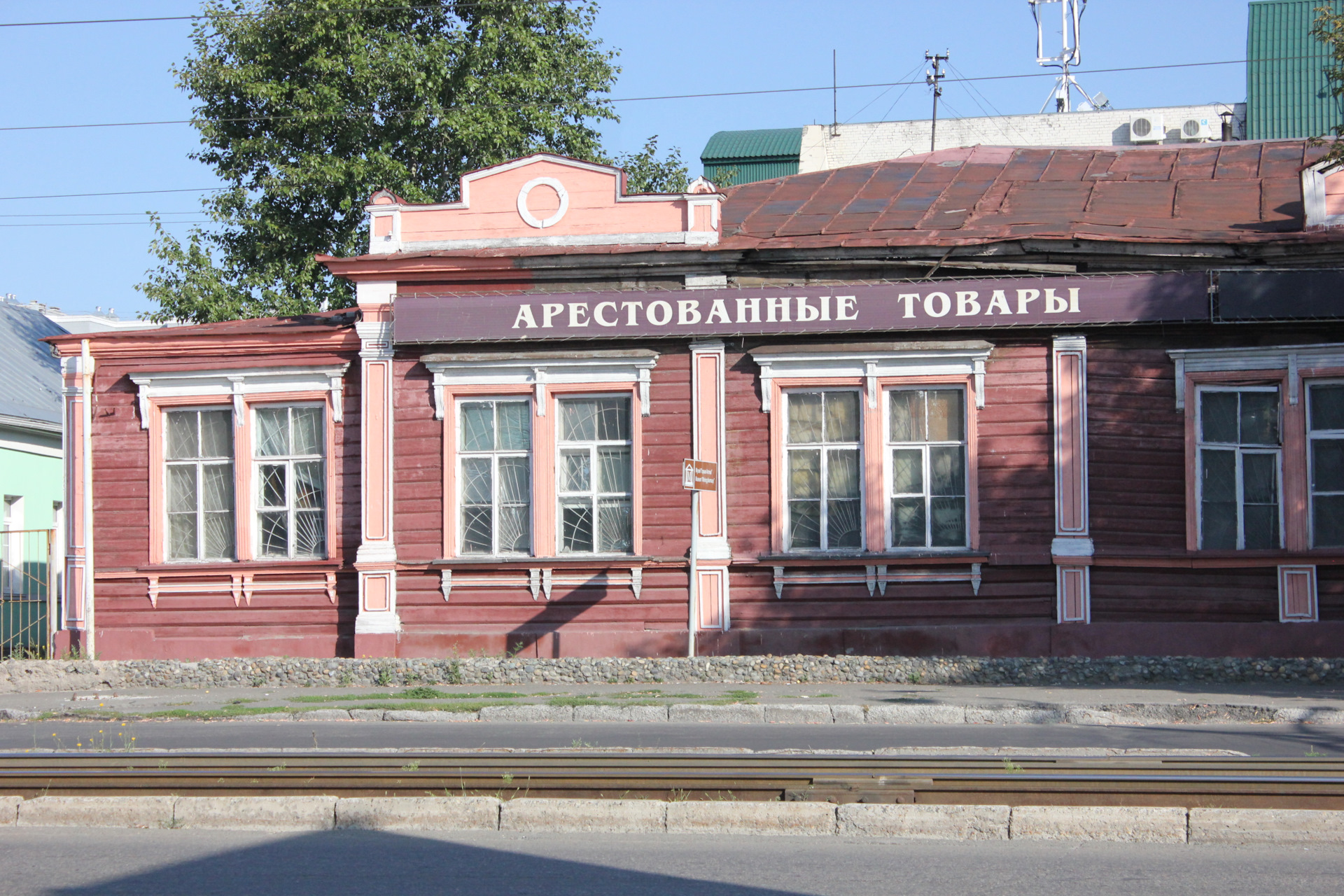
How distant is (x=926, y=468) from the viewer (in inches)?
607

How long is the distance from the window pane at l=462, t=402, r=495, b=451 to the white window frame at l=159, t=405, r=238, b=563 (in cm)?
299

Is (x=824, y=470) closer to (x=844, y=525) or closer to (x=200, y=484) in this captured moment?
(x=844, y=525)

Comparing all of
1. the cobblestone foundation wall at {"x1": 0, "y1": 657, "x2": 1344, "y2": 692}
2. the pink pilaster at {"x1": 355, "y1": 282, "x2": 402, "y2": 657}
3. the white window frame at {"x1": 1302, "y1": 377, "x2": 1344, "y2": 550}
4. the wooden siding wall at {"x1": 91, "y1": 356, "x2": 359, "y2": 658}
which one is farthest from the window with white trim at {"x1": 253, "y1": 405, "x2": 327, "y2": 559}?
the white window frame at {"x1": 1302, "y1": 377, "x2": 1344, "y2": 550}

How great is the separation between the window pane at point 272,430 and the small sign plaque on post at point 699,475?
5.29m

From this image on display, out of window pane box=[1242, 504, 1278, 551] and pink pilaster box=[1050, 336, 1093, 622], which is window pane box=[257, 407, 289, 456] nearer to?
pink pilaster box=[1050, 336, 1093, 622]

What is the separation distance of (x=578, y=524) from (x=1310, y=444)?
855 cm

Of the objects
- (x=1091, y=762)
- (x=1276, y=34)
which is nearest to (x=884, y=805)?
(x=1091, y=762)

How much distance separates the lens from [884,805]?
711cm

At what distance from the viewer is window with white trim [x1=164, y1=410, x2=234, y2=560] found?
16.5 m

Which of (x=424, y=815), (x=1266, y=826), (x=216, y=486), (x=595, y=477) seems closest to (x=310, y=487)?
(x=216, y=486)

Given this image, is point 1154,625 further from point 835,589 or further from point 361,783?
point 361,783

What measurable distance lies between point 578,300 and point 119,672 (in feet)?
23.0

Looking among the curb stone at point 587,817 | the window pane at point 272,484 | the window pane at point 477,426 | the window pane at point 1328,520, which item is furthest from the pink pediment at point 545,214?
the curb stone at point 587,817

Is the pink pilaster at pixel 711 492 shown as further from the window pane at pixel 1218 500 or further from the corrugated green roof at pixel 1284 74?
the corrugated green roof at pixel 1284 74
